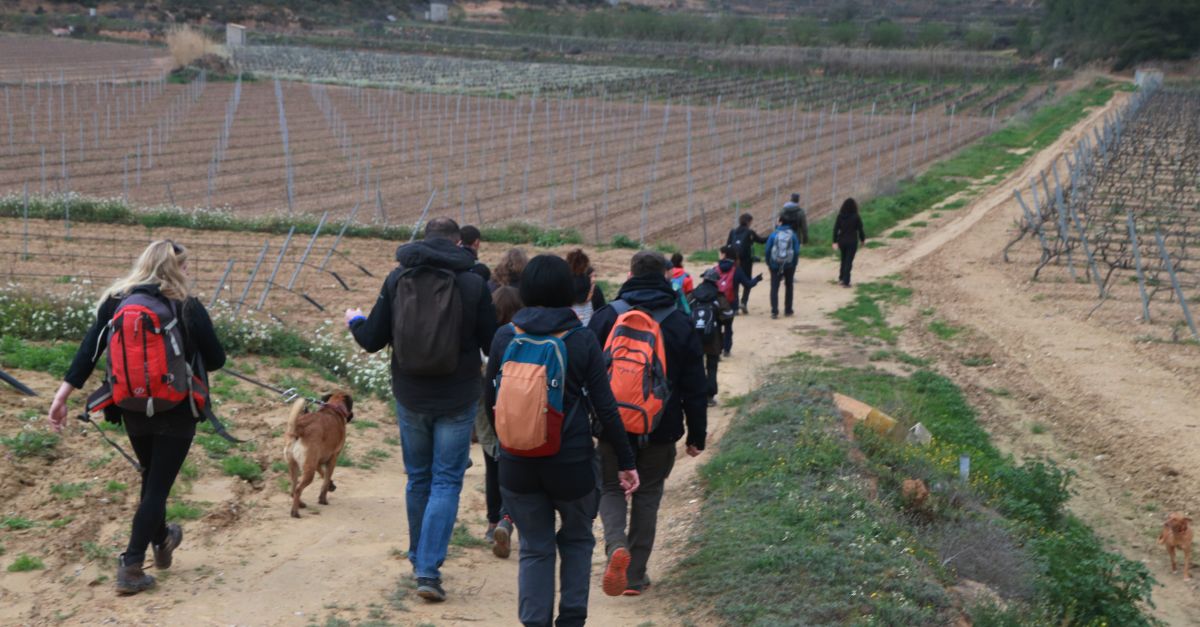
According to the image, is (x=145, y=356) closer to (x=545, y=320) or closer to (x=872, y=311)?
(x=545, y=320)

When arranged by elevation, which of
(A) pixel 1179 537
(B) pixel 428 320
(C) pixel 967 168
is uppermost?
(B) pixel 428 320

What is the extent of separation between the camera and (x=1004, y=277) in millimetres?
19219

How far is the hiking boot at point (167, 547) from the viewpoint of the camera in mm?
5977

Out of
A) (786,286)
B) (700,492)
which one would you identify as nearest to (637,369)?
(700,492)

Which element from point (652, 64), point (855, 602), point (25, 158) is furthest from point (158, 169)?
point (652, 64)

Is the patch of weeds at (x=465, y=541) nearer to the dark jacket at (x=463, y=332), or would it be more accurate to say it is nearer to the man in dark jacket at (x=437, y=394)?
the man in dark jacket at (x=437, y=394)

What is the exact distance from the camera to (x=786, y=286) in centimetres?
1611

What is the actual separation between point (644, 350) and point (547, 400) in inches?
43.3

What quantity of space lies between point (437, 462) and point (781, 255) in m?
10.3

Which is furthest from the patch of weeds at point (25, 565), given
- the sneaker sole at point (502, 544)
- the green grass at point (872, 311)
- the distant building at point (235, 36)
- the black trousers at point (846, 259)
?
the distant building at point (235, 36)

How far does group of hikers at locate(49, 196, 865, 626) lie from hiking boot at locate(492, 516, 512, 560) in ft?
0.11

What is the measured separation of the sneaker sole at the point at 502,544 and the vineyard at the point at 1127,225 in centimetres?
1082

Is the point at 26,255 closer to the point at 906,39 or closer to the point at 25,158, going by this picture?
the point at 25,158

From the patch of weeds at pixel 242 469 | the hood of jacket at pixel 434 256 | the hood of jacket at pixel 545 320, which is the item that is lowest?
the patch of weeds at pixel 242 469
